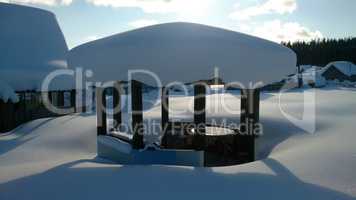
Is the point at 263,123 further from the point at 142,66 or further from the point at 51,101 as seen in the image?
the point at 51,101

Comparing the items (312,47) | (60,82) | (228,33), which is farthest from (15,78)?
(312,47)

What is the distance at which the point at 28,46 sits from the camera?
61.1 ft

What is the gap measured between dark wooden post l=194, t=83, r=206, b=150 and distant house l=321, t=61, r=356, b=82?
156ft

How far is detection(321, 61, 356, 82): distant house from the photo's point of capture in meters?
48.8

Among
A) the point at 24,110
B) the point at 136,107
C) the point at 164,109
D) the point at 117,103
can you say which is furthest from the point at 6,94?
the point at 136,107

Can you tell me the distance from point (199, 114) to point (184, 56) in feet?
5.78

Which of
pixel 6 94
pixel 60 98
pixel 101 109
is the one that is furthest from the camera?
pixel 60 98

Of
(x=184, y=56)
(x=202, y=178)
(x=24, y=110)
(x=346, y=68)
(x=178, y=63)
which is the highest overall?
(x=346, y=68)

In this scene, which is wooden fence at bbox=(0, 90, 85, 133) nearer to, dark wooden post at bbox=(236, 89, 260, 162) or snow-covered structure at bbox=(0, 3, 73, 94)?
snow-covered structure at bbox=(0, 3, 73, 94)

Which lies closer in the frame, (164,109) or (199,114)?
(199,114)

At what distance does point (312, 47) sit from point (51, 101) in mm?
59711

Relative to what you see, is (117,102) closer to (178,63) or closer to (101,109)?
(101,109)

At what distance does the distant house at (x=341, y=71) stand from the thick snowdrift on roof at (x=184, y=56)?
157 feet

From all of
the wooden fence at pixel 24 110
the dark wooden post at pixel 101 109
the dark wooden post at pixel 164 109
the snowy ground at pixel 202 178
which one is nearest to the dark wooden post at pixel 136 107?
the snowy ground at pixel 202 178
